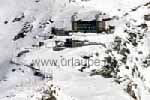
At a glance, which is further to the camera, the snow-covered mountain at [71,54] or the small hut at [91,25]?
the small hut at [91,25]

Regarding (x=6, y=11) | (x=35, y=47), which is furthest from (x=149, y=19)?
(x=6, y=11)

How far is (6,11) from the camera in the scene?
20281 mm

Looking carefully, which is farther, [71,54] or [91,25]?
[91,25]

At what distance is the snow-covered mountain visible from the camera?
13.9 metres

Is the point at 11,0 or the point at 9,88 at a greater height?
the point at 11,0

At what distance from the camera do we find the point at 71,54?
16.0 m

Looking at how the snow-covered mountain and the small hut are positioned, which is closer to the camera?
the snow-covered mountain

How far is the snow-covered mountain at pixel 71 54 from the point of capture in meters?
13.9

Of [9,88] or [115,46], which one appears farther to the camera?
[115,46]

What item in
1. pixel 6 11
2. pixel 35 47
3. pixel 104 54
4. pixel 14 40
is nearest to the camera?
pixel 104 54

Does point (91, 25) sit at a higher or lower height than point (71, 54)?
higher

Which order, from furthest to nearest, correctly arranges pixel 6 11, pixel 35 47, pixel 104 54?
1. pixel 6 11
2. pixel 35 47
3. pixel 104 54

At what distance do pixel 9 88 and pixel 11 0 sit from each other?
7.18m

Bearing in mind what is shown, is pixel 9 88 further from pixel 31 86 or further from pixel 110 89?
pixel 110 89
